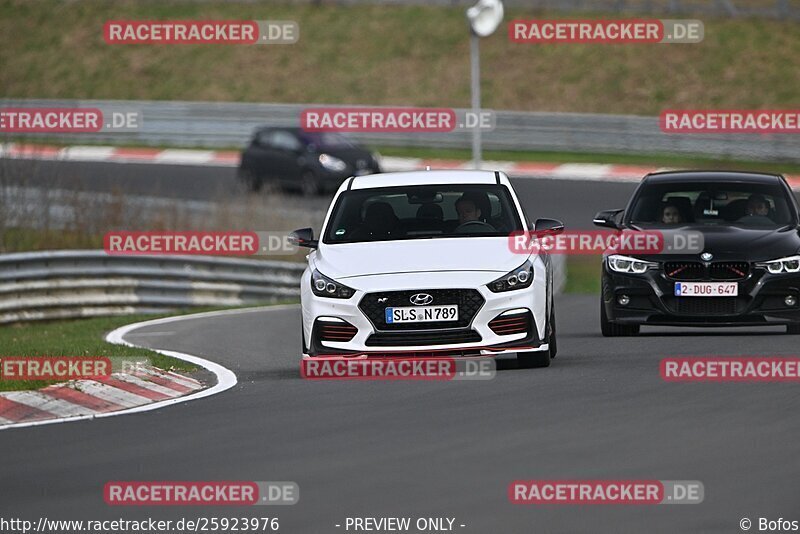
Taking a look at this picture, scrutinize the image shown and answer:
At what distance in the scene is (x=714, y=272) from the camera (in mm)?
14578

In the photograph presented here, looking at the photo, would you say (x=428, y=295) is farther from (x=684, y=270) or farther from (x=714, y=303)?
(x=714, y=303)

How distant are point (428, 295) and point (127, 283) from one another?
11.0 m

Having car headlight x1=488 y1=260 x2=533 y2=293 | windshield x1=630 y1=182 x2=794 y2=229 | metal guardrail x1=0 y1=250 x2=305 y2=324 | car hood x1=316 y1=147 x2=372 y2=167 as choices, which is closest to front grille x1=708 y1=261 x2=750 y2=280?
windshield x1=630 y1=182 x2=794 y2=229

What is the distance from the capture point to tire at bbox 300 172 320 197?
3566 cm

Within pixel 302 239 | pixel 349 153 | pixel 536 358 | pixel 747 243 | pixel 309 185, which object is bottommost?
pixel 536 358

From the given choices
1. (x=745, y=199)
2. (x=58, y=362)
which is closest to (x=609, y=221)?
(x=745, y=199)

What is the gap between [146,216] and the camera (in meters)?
26.5

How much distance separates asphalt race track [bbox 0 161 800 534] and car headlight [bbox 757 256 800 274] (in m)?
1.41

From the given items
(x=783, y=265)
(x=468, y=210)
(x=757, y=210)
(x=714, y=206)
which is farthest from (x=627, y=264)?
(x=468, y=210)

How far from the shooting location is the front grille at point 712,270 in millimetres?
14547

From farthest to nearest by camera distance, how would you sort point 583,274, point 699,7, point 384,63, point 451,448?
point 384,63
point 699,7
point 583,274
point 451,448

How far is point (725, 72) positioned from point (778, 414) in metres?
35.8

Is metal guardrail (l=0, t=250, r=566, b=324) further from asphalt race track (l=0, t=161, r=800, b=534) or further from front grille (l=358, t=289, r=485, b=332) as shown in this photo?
front grille (l=358, t=289, r=485, b=332)

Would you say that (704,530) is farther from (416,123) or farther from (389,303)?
(416,123)
